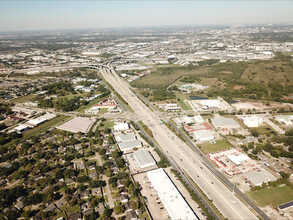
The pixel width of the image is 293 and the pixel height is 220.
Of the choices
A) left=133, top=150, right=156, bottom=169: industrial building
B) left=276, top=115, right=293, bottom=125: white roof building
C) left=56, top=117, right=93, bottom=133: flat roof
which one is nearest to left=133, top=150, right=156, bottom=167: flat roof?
left=133, top=150, right=156, bottom=169: industrial building

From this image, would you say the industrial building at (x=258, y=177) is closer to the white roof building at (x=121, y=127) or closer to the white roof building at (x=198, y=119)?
the white roof building at (x=198, y=119)

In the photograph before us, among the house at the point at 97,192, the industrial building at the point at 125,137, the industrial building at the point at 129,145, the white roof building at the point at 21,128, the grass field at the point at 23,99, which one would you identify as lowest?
the house at the point at 97,192

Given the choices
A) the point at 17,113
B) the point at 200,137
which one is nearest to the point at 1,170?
the point at 17,113

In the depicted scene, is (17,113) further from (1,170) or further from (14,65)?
(14,65)

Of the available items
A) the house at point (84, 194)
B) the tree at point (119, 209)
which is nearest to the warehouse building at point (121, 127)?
the house at point (84, 194)

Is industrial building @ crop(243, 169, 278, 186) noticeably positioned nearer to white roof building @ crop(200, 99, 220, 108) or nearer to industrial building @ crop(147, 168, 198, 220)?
industrial building @ crop(147, 168, 198, 220)

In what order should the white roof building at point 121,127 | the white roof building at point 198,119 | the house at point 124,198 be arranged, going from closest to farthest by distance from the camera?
the house at point 124,198, the white roof building at point 121,127, the white roof building at point 198,119

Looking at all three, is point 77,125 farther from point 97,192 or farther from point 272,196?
Answer: point 272,196

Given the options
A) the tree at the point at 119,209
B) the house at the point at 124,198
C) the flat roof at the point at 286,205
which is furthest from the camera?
the house at the point at 124,198
